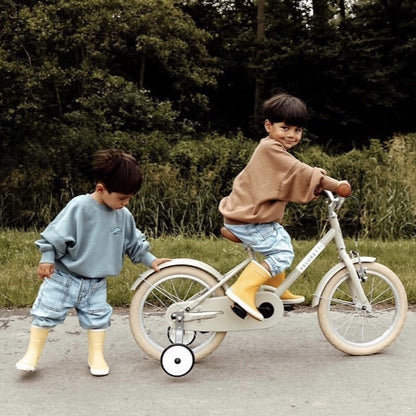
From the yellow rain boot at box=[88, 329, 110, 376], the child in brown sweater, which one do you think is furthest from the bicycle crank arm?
the yellow rain boot at box=[88, 329, 110, 376]

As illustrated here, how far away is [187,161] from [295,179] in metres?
6.05

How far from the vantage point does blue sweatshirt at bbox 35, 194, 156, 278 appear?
9.82 feet

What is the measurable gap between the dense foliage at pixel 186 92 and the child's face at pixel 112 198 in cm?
423

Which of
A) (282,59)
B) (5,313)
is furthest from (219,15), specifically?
(5,313)

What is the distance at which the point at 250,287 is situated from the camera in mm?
3186

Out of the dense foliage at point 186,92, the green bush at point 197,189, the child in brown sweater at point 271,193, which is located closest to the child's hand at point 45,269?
the child in brown sweater at point 271,193

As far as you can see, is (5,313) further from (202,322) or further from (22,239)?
(22,239)

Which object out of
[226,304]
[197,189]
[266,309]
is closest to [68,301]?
[226,304]

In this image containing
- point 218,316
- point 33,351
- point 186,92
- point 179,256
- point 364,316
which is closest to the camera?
point 33,351

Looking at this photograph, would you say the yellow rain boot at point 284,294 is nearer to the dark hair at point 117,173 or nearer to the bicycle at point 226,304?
the bicycle at point 226,304

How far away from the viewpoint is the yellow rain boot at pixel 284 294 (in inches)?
134

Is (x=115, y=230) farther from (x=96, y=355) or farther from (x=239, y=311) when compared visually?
(x=239, y=311)

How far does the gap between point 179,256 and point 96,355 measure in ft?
7.54

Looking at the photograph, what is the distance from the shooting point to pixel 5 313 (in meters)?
4.02
